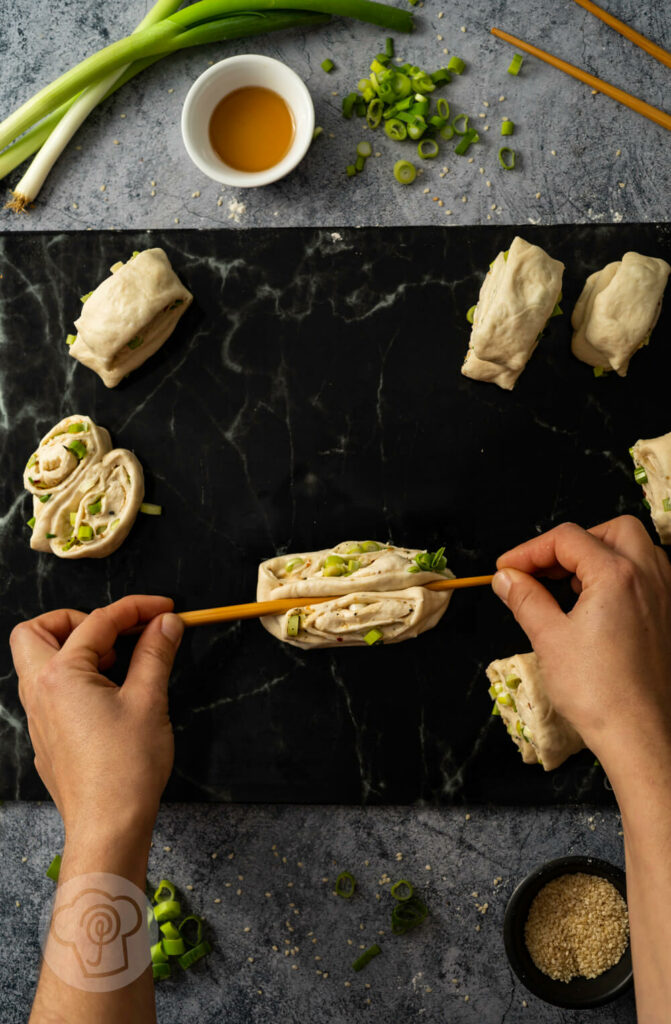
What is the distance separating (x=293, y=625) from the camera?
346cm

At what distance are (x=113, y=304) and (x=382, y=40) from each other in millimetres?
1969

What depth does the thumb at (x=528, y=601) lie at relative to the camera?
310 centimetres

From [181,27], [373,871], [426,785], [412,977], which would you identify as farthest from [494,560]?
[181,27]

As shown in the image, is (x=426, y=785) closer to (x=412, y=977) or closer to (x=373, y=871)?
(x=373, y=871)

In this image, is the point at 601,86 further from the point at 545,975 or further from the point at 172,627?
the point at 545,975

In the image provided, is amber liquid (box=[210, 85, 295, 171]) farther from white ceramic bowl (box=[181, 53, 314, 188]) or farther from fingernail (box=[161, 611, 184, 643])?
fingernail (box=[161, 611, 184, 643])

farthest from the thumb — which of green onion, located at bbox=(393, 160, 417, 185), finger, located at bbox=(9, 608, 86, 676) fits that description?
green onion, located at bbox=(393, 160, 417, 185)

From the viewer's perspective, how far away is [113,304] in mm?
3588

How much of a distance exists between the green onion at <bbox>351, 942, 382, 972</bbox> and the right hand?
151cm

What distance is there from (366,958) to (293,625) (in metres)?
1.60

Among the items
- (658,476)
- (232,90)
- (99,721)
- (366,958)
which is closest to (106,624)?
(99,721)

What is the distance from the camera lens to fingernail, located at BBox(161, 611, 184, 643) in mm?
3393

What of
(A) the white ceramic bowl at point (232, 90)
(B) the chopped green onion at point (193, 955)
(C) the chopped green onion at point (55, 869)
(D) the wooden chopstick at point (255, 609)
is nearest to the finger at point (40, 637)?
Result: (D) the wooden chopstick at point (255, 609)

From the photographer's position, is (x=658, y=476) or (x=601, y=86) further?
(x=601, y=86)
